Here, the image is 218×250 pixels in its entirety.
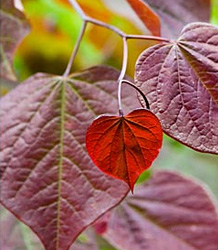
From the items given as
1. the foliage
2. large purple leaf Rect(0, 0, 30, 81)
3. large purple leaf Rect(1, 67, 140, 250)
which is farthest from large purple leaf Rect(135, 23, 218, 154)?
large purple leaf Rect(0, 0, 30, 81)

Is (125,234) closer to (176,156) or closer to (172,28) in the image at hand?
(172,28)

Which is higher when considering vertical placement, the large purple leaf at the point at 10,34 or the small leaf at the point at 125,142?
the small leaf at the point at 125,142

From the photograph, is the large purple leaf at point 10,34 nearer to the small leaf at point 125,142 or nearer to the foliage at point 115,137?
the foliage at point 115,137

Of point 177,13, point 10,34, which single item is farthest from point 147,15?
point 10,34

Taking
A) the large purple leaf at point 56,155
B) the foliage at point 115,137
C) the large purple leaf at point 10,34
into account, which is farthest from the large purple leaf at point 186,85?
the large purple leaf at point 10,34

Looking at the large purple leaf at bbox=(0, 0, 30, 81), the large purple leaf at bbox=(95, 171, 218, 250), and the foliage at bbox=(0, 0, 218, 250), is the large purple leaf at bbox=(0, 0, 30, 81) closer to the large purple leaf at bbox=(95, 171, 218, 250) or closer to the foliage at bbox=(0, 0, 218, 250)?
the foliage at bbox=(0, 0, 218, 250)

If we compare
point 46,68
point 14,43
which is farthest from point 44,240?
point 46,68
